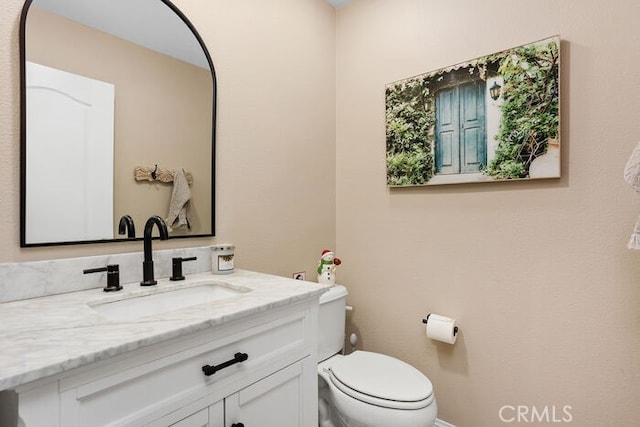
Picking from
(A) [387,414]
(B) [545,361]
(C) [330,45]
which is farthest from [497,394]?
(C) [330,45]

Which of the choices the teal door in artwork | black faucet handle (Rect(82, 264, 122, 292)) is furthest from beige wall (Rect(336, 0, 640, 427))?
black faucet handle (Rect(82, 264, 122, 292))

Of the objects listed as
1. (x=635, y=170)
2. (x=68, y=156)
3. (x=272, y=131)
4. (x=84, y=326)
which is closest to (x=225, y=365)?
(x=84, y=326)

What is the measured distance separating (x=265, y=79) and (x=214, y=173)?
584 millimetres

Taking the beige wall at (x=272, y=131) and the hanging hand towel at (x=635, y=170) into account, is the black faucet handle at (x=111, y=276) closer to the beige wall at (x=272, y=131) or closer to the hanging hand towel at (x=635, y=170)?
the beige wall at (x=272, y=131)

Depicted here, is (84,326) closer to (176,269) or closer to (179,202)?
(176,269)

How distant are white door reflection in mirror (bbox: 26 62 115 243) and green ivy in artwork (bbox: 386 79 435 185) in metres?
1.31

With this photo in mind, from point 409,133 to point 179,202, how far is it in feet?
3.91

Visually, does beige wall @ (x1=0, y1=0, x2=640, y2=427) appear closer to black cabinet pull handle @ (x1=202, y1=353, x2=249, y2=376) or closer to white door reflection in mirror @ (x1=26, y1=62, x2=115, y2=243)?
white door reflection in mirror @ (x1=26, y1=62, x2=115, y2=243)

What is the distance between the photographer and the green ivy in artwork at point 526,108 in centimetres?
138

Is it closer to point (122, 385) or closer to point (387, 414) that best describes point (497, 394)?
point (387, 414)

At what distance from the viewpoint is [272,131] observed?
176 centimetres

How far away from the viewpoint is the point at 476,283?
1.61m

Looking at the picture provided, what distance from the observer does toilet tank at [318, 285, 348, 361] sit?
1.66 meters

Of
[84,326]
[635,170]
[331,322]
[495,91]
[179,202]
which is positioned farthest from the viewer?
[331,322]
